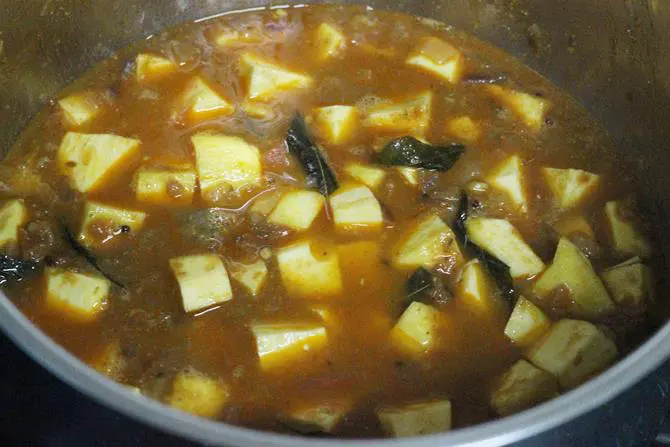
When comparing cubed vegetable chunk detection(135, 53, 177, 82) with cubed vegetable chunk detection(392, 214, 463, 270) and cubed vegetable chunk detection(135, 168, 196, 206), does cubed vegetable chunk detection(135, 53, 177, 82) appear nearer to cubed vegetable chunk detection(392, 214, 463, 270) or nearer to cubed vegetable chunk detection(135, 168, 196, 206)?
cubed vegetable chunk detection(135, 168, 196, 206)

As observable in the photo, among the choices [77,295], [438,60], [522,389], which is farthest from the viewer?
[438,60]

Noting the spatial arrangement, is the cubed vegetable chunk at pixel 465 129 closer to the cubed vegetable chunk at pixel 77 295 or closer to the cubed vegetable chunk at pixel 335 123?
the cubed vegetable chunk at pixel 335 123

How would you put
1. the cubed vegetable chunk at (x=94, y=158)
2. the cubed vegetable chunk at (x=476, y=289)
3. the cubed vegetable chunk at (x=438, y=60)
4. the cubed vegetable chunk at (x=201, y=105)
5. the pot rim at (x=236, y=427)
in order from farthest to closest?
the cubed vegetable chunk at (x=438, y=60)
the cubed vegetable chunk at (x=201, y=105)
the cubed vegetable chunk at (x=94, y=158)
the cubed vegetable chunk at (x=476, y=289)
the pot rim at (x=236, y=427)

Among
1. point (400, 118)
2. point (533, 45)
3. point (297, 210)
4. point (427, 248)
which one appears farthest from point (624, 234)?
point (297, 210)

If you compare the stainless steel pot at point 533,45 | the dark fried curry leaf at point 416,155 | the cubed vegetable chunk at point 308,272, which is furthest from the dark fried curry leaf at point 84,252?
the dark fried curry leaf at point 416,155

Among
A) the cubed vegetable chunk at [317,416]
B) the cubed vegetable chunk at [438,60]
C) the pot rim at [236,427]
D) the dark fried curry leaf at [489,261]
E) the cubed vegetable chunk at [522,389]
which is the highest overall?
the pot rim at [236,427]

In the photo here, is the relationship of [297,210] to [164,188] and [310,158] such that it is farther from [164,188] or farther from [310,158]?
[164,188]
